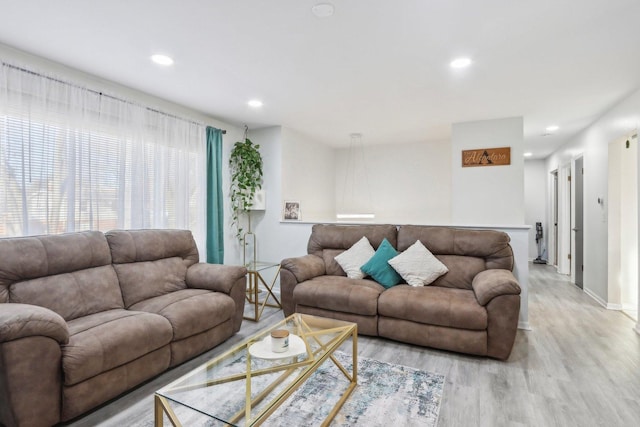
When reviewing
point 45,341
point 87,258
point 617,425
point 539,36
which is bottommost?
point 617,425

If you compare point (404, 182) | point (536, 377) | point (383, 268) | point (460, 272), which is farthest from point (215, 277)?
point (404, 182)

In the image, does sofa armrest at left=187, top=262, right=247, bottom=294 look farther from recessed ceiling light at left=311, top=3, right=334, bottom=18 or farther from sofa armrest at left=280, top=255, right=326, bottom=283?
recessed ceiling light at left=311, top=3, right=334, bottom=18

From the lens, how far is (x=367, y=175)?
6.21 meters

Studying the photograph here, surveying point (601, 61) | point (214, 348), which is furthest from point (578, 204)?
point (214, 348)

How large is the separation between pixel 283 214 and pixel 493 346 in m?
3.04

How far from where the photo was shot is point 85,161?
9.34 ft

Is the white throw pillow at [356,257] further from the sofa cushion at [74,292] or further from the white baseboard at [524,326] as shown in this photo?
the sofa cushion at [74,292]

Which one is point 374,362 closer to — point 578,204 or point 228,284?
point 228,284

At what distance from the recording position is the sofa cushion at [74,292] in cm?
214

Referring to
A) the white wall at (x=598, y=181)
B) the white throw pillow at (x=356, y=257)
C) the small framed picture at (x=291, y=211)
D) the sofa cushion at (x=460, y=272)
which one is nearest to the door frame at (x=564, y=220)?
the white wall at (x=598, y=181)

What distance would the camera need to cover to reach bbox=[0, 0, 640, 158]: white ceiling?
1963 millimetres

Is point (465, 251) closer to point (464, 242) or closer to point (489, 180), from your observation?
point (464, 242)

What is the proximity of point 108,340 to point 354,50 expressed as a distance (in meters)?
2.60

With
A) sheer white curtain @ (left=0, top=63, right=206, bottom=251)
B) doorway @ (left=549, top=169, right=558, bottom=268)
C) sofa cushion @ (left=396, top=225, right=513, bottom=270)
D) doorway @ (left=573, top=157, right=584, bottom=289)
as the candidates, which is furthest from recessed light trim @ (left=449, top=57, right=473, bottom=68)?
doorway @ (left=549, top=169, right=558, bottom=268)
